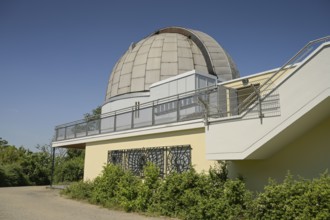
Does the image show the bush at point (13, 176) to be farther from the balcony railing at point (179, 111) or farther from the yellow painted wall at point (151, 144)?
the yellow painted wall at point (151, 144)

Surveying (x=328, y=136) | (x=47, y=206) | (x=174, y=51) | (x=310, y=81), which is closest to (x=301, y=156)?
(x=328, y=136)

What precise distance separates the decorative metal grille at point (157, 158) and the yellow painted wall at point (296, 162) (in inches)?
77.7

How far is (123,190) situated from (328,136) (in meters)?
7.38

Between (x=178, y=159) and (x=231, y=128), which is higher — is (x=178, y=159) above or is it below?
below

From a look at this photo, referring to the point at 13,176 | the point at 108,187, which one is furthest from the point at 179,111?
the point at 13,176

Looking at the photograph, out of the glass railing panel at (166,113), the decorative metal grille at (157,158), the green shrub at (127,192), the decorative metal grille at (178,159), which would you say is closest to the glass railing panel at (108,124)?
the decorative metal grille at (157,158)

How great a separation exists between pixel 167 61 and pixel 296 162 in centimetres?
1472

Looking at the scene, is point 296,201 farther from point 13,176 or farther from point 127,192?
point 13,176

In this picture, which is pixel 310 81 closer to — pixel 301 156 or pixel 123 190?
pixel 301 156

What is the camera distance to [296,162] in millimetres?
9188

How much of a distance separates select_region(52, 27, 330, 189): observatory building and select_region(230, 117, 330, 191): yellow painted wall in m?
0.03

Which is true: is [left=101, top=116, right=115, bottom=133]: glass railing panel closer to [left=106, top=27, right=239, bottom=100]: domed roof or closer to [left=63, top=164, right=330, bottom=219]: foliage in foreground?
[left=63, top=164, right=330, bottom=219]: foliage in foreground

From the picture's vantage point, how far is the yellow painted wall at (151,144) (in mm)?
10734

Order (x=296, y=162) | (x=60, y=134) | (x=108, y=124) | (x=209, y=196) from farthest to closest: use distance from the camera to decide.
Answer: (x=60, y=134)
(x=108, y=124)
(x=296, y=162)
(x=209, y=196)
